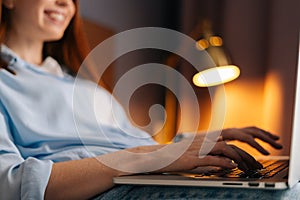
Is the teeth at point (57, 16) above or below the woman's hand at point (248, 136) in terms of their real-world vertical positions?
above

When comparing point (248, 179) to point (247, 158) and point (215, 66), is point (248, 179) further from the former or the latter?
point (215, 66)

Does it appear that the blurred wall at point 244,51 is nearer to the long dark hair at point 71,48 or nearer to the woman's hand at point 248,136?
the long dark hair at point 71,48

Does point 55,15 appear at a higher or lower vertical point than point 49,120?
higher

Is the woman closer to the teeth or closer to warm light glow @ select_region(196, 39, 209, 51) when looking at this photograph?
the teeth

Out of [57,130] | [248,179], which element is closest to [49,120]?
[57,130]

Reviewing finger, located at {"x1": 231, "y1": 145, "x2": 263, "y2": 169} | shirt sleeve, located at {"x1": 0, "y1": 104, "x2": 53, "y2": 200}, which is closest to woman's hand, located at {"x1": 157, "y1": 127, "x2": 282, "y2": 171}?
finger, located at {"x1": 231, "y1": 145, "x2": 263, "y2": 169}

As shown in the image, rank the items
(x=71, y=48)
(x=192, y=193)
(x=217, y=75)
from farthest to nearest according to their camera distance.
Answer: (x=217, y=75), (x=71, y=48), (x=192, y=193)

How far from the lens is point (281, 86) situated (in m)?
1.92

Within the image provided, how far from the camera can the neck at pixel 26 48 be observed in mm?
1083

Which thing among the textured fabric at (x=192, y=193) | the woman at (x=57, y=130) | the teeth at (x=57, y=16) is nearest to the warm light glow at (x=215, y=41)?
the woman at (x=57, y=130)

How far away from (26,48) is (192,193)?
640 millimetres

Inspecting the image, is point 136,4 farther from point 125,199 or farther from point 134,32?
point 125,199

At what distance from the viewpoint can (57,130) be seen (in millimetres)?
916

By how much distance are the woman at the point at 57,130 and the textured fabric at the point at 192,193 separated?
0.03 meters
